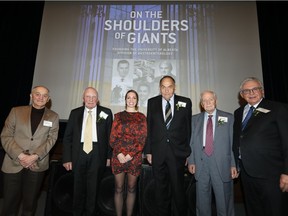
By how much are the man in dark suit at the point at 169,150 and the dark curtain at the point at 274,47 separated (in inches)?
106

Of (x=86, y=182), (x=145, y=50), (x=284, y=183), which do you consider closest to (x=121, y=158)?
(x=86, y=182)

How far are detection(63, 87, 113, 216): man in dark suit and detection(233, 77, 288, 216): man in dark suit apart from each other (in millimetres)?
1525

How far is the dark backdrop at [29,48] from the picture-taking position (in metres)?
4.10

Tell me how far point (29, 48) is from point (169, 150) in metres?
3.96

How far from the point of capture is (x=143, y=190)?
95.6 inches

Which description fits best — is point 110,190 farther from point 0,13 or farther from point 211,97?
point 0,13

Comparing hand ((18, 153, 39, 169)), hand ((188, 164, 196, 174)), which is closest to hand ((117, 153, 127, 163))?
hand ((188, 164, 196, 174))

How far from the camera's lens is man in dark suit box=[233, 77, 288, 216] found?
1875 mm

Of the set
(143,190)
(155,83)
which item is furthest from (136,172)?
(155,83)

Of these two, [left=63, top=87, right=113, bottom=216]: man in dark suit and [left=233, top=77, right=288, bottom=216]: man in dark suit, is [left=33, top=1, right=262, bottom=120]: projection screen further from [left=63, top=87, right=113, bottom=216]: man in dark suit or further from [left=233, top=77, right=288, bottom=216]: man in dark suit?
[left=233, top=77, right=288, bottom=216]: man in dark suit

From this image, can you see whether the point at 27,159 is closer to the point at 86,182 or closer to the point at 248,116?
the point at 86,182

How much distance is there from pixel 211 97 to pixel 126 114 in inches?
40.0

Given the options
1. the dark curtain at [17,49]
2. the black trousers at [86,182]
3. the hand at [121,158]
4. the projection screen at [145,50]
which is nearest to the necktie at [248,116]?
the hand at [121,158]

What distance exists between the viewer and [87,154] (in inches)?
91.0
